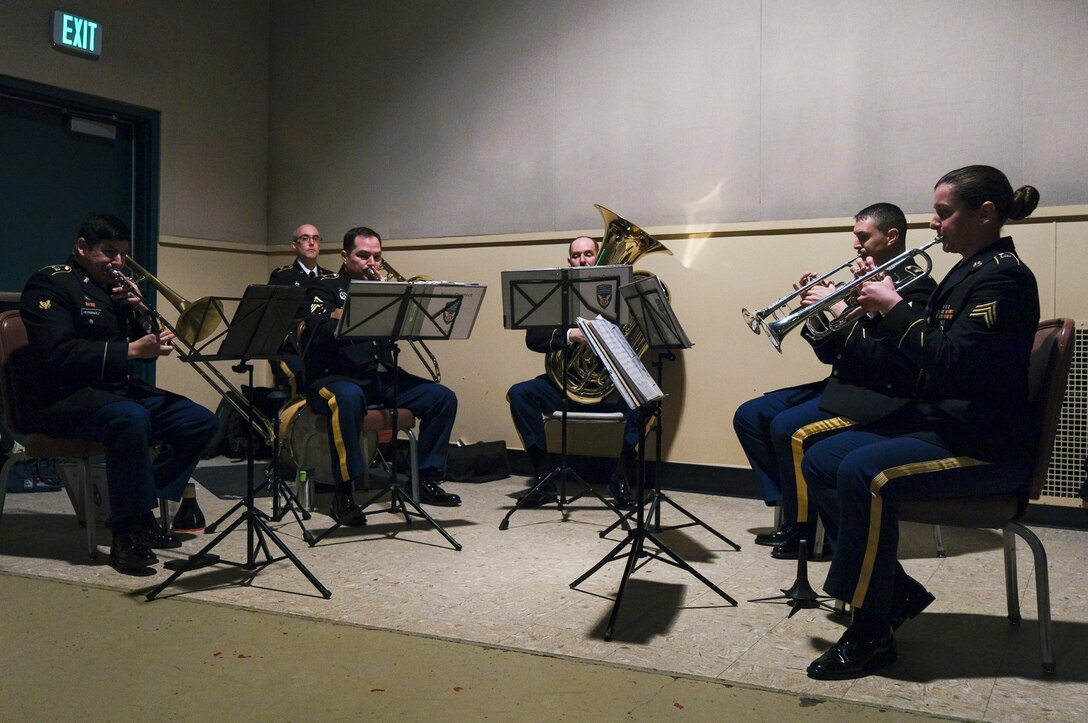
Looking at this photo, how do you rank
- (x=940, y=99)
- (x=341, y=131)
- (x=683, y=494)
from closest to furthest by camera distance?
(x=940, y=99) → (x=683, y=494) → (x=341, y=131)

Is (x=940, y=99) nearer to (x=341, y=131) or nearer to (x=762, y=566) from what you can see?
(x=762, y=566)

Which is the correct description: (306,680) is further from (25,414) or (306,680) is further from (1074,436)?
(1074,436)

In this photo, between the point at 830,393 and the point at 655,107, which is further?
the point at 655,107

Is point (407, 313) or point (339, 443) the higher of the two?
point (407, 313)

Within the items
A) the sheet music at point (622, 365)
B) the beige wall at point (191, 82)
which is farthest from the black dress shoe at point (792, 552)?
the beige wall at point (191, 82)

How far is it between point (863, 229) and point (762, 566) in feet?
4.39

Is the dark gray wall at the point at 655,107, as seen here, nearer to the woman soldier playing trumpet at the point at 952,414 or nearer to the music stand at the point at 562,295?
the music stand at the point at 562,295

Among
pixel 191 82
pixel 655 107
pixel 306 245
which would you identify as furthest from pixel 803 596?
pixel 191 82

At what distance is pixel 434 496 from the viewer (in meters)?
4.67

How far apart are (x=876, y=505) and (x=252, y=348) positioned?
83.9 inches

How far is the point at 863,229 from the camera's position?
368 centimetres

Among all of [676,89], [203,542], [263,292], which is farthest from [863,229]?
[203,542]

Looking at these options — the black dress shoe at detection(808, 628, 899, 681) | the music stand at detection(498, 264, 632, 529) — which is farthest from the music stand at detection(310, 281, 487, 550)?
the black dress shoe at detection(808, 628, 899, 681)

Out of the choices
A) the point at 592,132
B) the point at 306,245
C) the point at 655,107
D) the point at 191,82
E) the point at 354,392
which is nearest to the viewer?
the point at 354,392
